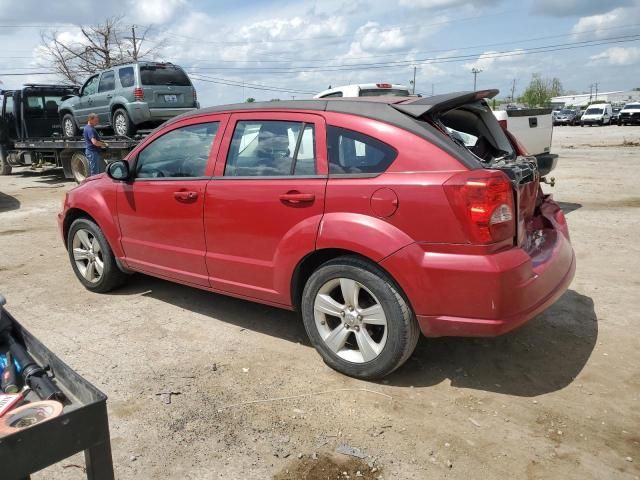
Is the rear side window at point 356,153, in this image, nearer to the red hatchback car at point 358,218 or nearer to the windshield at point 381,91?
the red hatchback car at point 358,218

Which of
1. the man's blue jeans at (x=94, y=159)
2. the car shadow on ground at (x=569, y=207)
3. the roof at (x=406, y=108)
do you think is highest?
the roof at (x=406, y=108)

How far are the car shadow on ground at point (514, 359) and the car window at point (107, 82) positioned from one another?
1208 cm

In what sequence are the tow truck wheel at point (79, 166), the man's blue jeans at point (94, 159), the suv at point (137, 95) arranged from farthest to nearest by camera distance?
the tow truck wheel at point (79, 166) < the suv at point (137, 95) < the man's blue jeans at point (94, 159)

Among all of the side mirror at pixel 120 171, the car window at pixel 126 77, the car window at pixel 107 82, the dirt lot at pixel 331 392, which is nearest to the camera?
the dirt lot at pixel 331 392

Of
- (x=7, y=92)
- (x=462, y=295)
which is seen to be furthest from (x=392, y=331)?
(x=7, y=92)

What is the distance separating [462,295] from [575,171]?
12.7 m

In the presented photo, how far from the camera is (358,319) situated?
3.40 m

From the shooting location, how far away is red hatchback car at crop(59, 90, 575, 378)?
9.81ft

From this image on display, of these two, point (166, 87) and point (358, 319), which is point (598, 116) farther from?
point (358, 319)

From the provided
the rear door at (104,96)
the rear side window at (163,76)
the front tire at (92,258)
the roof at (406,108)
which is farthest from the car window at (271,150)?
the rear door at (104,96)

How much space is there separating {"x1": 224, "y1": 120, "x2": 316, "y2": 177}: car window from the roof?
14 centimetres

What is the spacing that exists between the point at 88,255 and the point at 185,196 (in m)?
1.70

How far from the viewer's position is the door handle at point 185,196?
4.08 metres

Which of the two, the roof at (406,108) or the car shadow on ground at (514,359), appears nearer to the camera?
the roof at (406,108)
